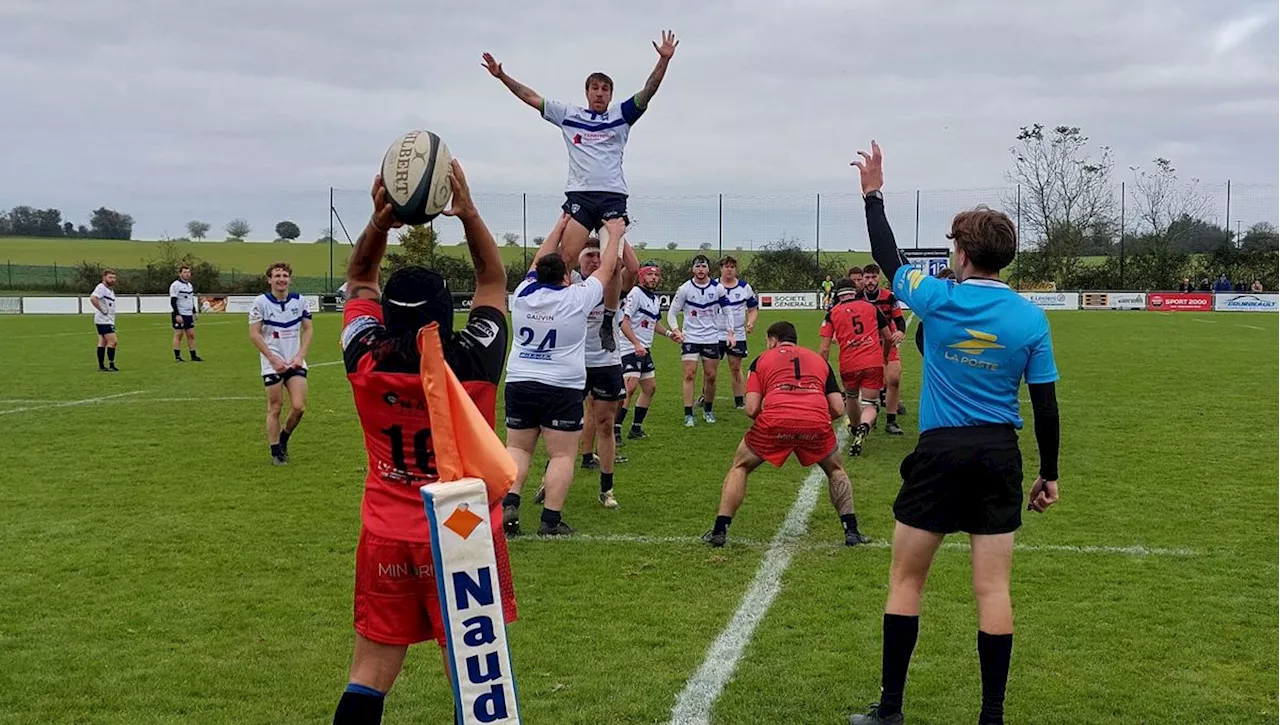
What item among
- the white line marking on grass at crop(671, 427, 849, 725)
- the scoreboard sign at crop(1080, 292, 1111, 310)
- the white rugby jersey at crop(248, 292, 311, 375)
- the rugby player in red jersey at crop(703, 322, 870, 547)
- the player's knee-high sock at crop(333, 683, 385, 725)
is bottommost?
the white line marking on grass at crop(671, 427, 849, 725)

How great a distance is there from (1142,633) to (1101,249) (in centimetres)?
5265

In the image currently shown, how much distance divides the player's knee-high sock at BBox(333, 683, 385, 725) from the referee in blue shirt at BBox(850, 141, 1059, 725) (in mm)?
2087

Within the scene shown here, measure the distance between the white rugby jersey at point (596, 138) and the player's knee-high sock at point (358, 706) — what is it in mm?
5182

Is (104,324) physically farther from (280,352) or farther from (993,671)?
(993,671)

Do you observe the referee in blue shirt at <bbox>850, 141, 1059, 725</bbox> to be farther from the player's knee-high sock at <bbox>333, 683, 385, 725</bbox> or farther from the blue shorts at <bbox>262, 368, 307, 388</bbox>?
the blue shorts at <bbox>262, 368, 307, 388</bbox>

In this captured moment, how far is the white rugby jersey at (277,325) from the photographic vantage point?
10.9 metres

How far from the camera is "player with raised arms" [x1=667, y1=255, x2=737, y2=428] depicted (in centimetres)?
1408

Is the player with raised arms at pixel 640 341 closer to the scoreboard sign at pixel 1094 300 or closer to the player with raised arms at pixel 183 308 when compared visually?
the player with raised arms at pixel 183 308

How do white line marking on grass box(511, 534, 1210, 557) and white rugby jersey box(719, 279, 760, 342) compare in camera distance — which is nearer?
white line marking on grass box(511, 534, 1210, 557)

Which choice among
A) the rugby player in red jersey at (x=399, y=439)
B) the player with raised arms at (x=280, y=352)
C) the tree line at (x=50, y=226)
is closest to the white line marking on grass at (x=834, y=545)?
the rugby player in red jersey at (x=399, y=439)

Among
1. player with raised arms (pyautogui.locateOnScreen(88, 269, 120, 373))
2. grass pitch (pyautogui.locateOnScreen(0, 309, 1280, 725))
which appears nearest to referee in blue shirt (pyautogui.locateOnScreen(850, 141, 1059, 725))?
grass pitch (pyautogui.locateOnScreen(0, 309, 1280, 725))

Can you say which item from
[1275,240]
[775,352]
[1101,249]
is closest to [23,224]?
[1101,249]

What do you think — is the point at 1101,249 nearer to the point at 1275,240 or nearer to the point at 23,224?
the point at 1275,240

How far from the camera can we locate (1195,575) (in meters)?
6.56
